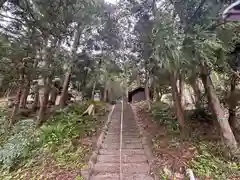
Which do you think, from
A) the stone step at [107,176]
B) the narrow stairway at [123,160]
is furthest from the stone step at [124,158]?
the stone step at [107,176]

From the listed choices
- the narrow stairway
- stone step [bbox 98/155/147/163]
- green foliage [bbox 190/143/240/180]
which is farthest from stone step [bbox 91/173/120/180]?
green foliage [bbox 190/143/240/180]

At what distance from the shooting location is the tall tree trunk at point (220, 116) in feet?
23.0

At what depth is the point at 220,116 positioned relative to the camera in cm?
724

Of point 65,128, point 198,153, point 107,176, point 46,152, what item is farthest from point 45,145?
point 198,153

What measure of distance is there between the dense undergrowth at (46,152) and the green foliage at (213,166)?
3087mm

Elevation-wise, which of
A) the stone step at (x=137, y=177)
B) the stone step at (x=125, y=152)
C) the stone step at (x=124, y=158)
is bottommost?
the stone step at (x=137, y=177)

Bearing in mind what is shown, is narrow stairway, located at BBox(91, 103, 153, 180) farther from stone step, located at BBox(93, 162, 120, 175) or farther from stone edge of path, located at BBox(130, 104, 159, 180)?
stone edge of path, located at BBox(130, 104, 159, 180)

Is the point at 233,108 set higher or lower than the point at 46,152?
higher

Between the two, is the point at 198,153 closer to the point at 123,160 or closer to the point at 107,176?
the point at 123,160

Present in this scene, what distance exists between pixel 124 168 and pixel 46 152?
264 cm

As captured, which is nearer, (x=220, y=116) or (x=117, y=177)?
(x=117, y=177)

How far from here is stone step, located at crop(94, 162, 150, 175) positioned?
6.35 metres

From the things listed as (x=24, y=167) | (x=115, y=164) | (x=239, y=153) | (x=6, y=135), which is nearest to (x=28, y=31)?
(x=6, y=135)

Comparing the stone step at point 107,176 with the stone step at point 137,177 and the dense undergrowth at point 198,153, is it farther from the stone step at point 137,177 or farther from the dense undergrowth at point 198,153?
the dense undergrowth at point 198,153
